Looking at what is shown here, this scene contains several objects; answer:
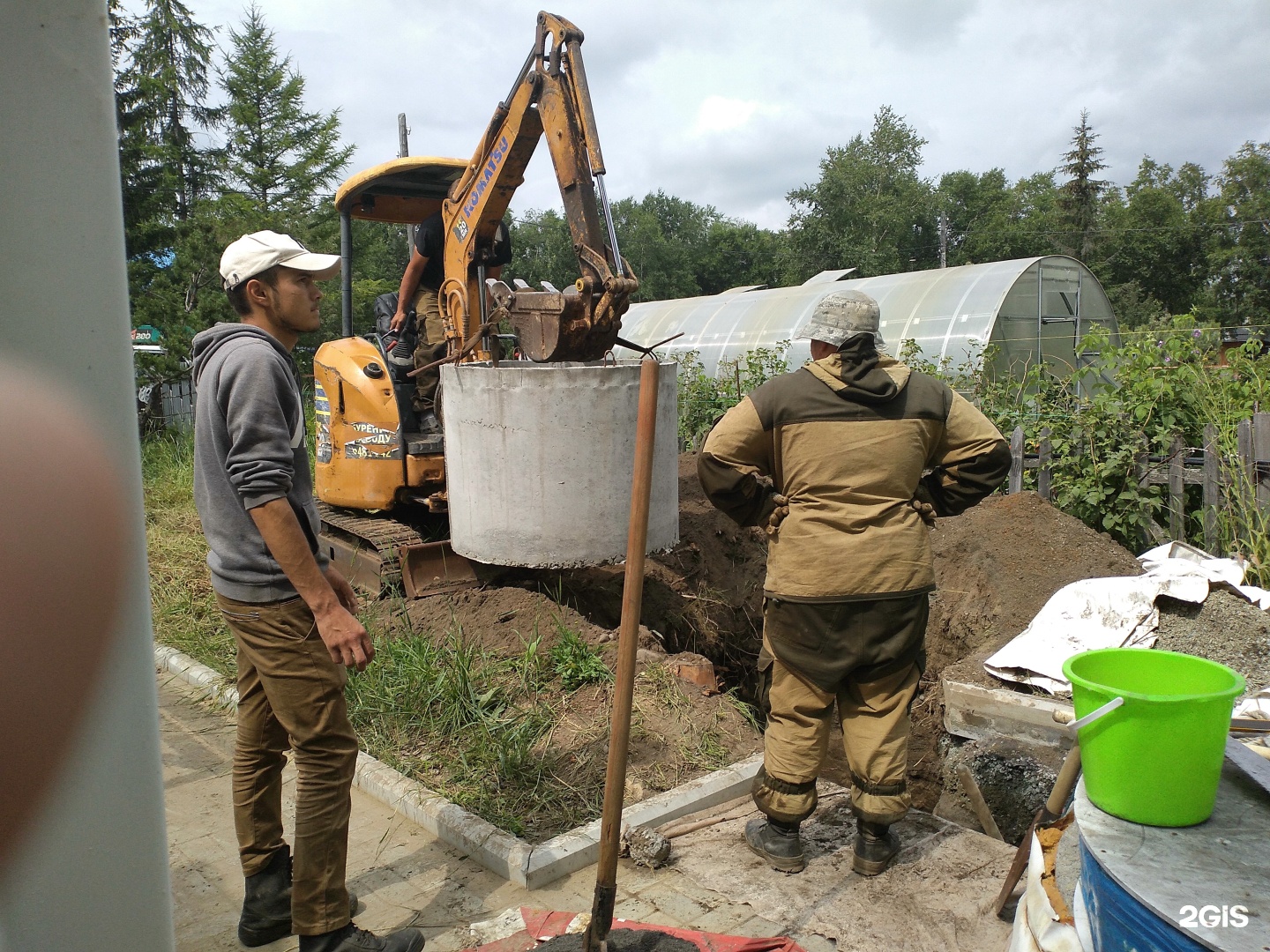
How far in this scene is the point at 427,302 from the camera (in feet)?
23.1

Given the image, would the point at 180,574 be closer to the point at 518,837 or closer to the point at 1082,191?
the point at 518,837

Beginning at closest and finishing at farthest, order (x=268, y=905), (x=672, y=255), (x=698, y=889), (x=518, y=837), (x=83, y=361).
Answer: (x=83, y=361) < (x=268, y=905) < (x=698, y=889) < (x=518, y=837) < (x=672, y=255)

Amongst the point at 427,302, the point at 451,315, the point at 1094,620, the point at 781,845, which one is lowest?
the point at 781,845

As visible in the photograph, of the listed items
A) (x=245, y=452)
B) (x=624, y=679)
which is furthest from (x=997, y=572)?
(x=245, y=452)

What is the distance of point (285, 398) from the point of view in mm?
2770

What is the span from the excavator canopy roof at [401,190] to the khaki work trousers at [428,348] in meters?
0.76

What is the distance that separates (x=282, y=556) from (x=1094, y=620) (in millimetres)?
3945

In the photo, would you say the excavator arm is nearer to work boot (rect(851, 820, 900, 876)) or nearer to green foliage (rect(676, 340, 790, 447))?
work boot (rect(851, 820, 900, 876))

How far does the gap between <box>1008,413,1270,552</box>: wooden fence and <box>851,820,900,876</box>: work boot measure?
348cm

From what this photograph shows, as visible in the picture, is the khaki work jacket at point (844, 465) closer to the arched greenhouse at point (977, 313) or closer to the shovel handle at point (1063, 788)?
the shovel handle at point (1063, 788)

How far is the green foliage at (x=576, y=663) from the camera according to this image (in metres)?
4.85

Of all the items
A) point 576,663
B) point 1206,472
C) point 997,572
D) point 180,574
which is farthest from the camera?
point 180,574

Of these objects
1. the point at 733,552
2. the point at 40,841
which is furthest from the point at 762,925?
the point at 733,552

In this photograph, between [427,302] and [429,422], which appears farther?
[427,302]
